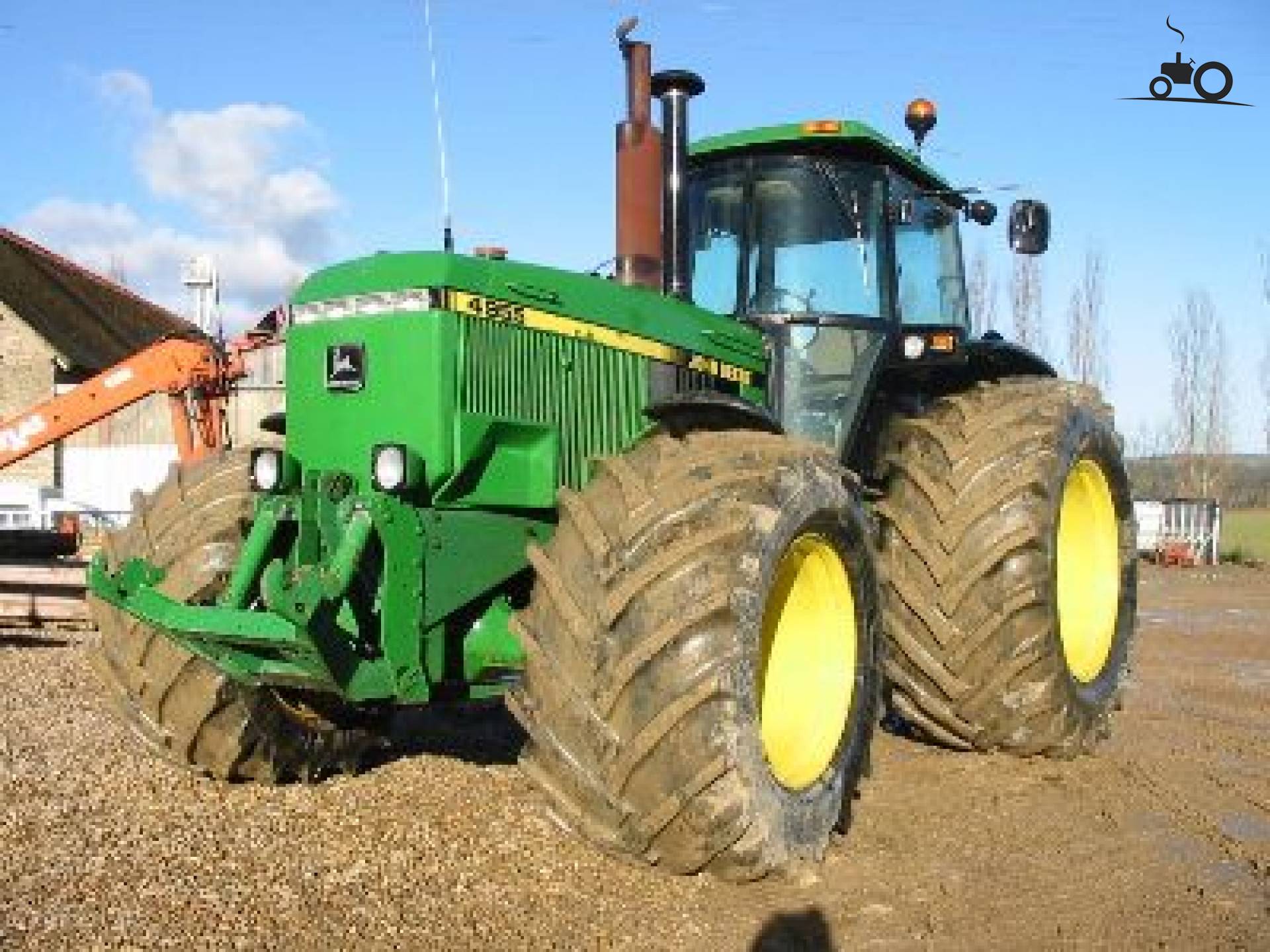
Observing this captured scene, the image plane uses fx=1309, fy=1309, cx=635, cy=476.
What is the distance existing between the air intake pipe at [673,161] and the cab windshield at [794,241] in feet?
2.02

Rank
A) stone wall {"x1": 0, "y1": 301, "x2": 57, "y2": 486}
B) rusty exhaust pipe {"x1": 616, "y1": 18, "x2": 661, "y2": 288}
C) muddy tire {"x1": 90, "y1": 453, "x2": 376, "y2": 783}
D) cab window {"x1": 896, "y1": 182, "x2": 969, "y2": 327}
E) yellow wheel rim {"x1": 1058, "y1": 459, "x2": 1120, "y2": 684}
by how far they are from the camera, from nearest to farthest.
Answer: muddy tire {"x1": 90, "y1": 453, "x2": 376, "y2": 783}, rusty exhaust pipe {"x1": 616, "y1": 18, "x2": 661, "y2": 288}, cab window {"x1": 896, "y1": 182, "x2": 969, "y2": 327}, yellow wheel rim {"x1": 1058, "y1": 459, "x2": 1120, "y2": 684}, stone wall {"x1": 0, "y1": 301, "x2": 57, "y2": 486}

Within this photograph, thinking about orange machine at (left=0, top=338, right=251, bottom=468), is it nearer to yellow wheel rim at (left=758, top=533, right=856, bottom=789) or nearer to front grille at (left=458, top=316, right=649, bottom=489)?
front grille at (left=458, top=316, right=649, bottom=489)

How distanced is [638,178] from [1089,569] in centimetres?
312

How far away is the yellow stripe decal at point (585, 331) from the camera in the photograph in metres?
4.23

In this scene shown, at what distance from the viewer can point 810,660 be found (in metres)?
4.53

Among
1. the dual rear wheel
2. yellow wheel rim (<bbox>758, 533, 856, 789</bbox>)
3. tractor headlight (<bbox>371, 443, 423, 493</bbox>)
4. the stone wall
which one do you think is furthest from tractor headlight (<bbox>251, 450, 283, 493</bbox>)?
the stone wall

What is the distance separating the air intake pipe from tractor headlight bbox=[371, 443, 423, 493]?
1.73 m

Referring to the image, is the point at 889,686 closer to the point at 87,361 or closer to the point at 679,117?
the point at 679,117

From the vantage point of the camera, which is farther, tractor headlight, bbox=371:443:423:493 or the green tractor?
tractor headlight, bbox=371:443:423:493

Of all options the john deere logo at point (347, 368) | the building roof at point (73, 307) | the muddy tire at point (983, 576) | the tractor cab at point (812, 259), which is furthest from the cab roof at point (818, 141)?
the building roof at point (73, 307)

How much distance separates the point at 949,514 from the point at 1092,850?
148 centimetres

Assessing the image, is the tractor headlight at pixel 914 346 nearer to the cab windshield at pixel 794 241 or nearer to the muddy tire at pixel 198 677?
the cab windshield at pixel 794 241

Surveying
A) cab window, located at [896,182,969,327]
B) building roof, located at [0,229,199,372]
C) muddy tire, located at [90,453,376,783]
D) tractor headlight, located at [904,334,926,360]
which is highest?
building roof, located at [0,229,199,372]

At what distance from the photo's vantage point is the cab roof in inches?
225
